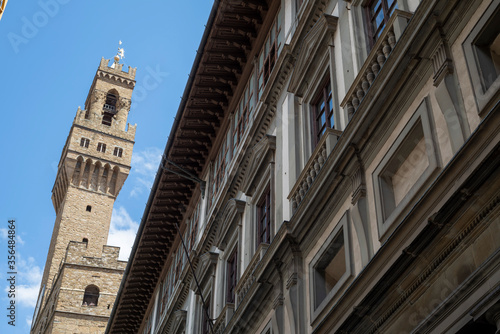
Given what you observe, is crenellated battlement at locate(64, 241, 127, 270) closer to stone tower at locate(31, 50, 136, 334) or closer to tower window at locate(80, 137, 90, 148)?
stone tower at locate(31, 50, 136, 334)

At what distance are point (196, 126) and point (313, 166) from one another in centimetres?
1102

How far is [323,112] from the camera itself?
44.0 feet

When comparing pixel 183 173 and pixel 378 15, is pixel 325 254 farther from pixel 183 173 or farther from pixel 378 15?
pixel 183 173

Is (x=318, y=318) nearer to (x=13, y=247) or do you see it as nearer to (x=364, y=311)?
(x=364, y=311)

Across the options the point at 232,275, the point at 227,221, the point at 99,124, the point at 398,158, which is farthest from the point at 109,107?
the point at 398,158

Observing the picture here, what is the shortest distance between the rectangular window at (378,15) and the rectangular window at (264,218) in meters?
4.78

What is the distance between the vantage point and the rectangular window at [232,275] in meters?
16.6

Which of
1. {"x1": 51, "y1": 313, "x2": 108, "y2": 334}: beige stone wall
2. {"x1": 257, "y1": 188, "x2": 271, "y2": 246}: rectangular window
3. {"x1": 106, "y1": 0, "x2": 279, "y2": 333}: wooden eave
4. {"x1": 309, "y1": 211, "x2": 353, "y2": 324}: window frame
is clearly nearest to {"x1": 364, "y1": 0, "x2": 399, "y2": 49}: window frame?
{"x1": 309, "y1": 211, "x2": 353, "y2": 324}: window frame

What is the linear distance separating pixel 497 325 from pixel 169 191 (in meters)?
19.6

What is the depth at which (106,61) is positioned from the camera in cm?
8231

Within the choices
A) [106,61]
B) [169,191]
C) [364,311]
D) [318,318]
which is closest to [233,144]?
[169,191]

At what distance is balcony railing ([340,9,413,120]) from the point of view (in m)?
10.1

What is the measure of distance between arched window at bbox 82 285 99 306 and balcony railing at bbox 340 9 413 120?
158 feet

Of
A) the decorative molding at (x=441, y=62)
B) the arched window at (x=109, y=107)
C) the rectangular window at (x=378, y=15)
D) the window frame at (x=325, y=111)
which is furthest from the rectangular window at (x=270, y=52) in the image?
the arched window at (x=109, y=107)
